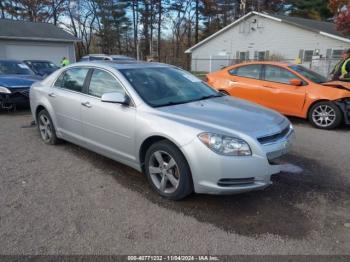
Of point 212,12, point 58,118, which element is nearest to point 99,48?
point 212,12

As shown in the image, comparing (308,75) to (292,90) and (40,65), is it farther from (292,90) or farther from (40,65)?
(40,65)

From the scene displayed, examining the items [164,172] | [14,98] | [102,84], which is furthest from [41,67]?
[164,172]

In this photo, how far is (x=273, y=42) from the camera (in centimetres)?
2972

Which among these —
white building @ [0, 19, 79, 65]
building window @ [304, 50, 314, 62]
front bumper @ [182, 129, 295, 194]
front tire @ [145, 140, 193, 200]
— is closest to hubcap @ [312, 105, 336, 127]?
front bumper @ [182, 129, 295, 194]

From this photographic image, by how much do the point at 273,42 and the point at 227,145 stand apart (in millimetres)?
28899

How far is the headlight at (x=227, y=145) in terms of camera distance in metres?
3.31

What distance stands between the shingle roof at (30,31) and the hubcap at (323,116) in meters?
22.9

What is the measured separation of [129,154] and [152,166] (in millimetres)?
410

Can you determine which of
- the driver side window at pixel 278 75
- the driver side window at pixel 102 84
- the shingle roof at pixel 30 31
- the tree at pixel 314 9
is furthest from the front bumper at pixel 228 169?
the tree at pixel 314 9

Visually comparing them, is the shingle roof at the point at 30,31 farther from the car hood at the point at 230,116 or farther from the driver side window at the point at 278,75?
the car hood at the point at 230,116

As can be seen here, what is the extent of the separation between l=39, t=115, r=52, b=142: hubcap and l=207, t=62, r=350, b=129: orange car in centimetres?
492

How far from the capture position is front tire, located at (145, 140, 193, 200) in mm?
3537

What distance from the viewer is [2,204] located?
3711mm

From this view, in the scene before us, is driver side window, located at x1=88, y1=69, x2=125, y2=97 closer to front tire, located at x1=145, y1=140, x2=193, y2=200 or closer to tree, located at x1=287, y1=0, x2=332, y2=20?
front tire, located at x1=145, y1=140, x2=193, y2=200
